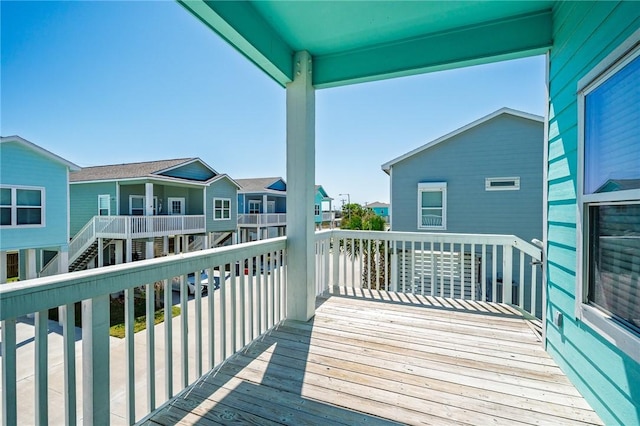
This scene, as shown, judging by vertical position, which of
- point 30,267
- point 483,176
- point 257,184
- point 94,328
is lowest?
point 30,267

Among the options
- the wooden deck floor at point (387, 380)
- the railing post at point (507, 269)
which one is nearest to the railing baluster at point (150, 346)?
the wooden deck floor at point (387, 380)

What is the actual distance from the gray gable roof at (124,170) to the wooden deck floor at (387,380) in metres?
9.44

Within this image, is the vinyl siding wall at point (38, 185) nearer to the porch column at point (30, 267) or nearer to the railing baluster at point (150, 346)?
the porch column at point (30, 267)

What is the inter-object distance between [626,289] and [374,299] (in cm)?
258

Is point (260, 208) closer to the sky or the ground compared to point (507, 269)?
closer to the sky

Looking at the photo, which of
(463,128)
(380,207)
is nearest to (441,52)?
(463,128)

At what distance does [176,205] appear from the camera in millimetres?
12305

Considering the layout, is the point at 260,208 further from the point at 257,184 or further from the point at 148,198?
the point at 148,198

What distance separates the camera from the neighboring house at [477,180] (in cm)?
723

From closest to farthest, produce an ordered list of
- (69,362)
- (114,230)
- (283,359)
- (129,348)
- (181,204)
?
(69,362), (129,348), (283,359), (114,230), (181,204)

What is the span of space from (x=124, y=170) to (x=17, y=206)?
17.8 feet

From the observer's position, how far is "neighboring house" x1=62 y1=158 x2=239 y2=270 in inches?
378

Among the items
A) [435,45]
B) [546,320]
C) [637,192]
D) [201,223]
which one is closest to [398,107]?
[435,45]

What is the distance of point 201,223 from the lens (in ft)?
40.5
